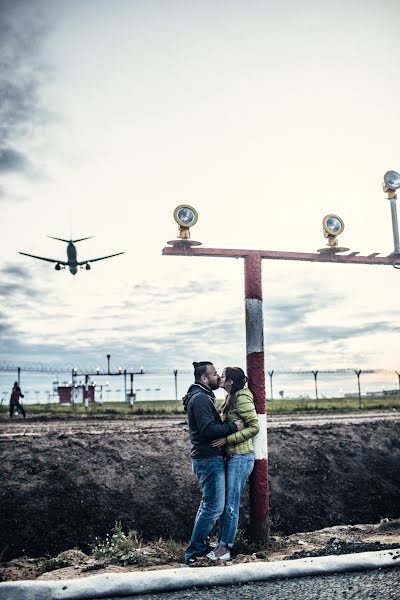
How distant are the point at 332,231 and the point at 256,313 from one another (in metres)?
1.72

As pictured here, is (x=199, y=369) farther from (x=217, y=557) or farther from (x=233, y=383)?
(x=217, y=557)

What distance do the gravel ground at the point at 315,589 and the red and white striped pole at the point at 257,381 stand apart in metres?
2.09

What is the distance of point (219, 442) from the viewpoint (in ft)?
18.6

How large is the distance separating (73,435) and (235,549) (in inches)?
218

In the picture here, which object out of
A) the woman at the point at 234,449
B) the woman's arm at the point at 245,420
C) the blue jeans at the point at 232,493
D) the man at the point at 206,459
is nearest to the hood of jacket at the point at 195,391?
the man at the point at 206,459

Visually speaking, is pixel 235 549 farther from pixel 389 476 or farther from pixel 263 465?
pixel 389 476

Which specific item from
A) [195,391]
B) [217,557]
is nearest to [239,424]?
[195,391]

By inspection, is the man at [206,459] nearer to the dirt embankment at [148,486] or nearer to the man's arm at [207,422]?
the man's arm at [207,422]

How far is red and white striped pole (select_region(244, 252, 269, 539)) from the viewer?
259 inches

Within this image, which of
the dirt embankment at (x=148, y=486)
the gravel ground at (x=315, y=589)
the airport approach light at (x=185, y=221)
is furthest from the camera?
the dirt embankment at (x=148, y=486)

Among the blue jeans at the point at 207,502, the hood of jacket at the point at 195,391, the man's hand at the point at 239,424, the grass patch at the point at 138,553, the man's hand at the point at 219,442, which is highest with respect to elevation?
the hood of jacket at the point at 195,391

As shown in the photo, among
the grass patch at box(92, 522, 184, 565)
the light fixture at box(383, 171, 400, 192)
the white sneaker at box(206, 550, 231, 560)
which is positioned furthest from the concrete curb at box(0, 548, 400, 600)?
the light fixture at box(383, 171, 400, 192)

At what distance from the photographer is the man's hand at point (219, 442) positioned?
5.67 meters

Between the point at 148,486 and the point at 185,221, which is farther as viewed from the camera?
the point at 148,486
